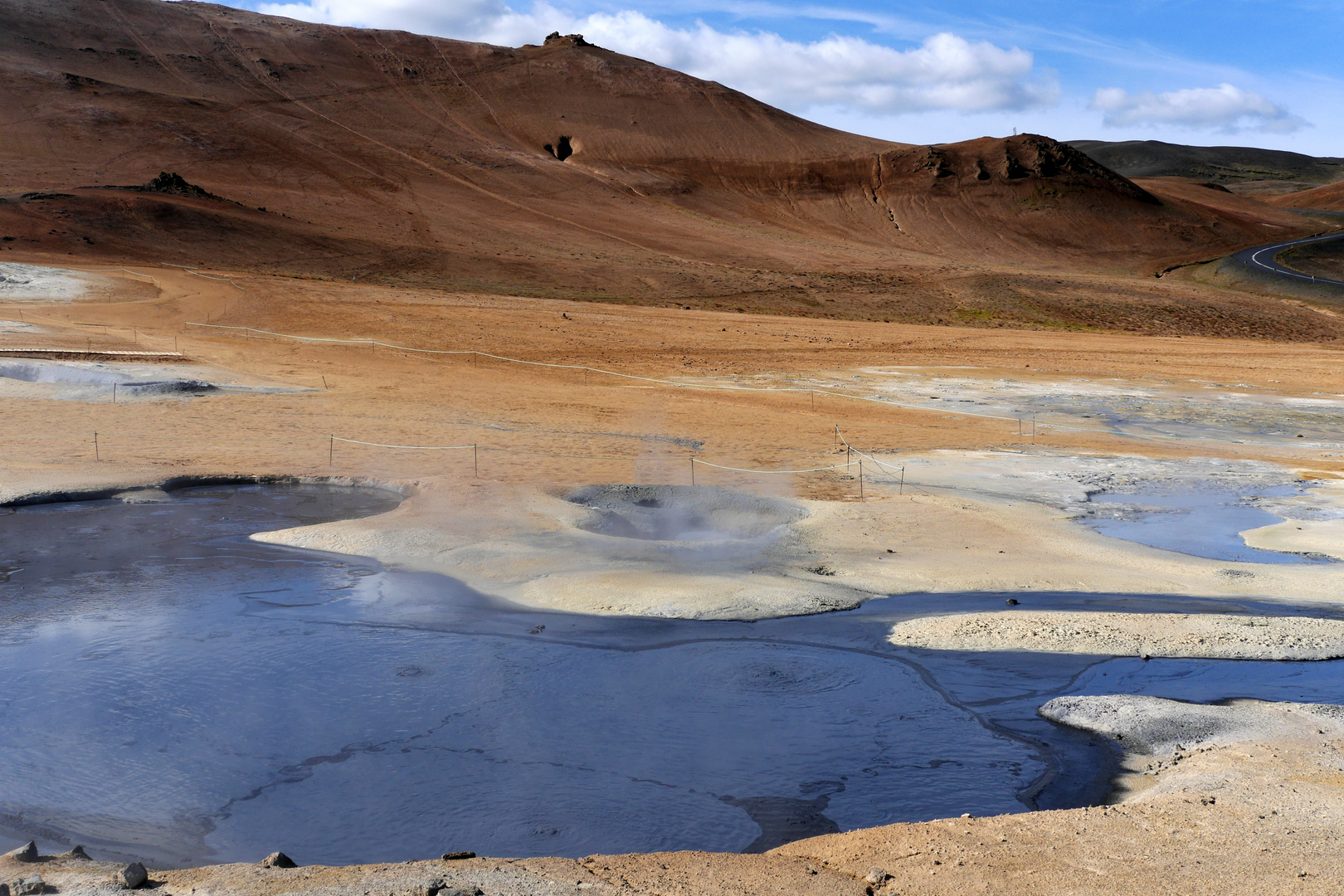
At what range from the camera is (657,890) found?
470 centimetres

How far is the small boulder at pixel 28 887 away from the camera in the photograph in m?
4.48

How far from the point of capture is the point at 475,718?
6.94 meters

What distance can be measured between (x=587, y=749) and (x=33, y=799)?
3.00 metres

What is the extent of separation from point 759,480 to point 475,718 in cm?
716

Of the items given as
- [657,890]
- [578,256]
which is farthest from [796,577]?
[578,256]

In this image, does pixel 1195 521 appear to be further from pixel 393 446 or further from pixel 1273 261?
pixel 1273 261

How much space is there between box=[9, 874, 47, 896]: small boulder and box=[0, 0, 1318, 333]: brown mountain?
36.6 meters

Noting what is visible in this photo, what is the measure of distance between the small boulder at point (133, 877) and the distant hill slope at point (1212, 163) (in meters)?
170

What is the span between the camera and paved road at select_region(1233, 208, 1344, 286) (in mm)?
53156

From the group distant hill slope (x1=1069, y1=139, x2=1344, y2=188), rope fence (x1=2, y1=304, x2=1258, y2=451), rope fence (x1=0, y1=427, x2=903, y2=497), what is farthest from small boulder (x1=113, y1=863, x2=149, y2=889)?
distant hill slope (x1=1069, y1=139, x2=1344, y2=188)

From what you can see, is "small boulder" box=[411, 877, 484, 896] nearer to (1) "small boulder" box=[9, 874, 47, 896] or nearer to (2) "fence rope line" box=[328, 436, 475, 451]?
(1) "small boulder" box=[9, 874, 47, 896]

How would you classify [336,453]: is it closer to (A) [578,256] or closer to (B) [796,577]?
(B) [796,577]

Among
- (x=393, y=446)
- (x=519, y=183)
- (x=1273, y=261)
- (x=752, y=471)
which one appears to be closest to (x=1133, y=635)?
(x=752, y=471)

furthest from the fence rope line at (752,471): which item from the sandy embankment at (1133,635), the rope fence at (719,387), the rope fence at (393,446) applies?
the sandy embankment at (1133,635)
